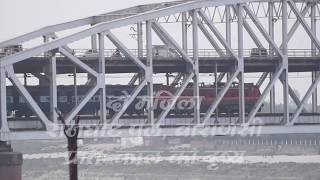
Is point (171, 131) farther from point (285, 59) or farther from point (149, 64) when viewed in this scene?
point (285, 59)

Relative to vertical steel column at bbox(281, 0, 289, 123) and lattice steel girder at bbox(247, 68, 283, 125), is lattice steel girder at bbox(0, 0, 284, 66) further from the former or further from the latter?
lattice steel girder at bbox(247, 68, 283, 125)

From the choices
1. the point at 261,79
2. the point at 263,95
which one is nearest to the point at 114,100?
the point at 263,95

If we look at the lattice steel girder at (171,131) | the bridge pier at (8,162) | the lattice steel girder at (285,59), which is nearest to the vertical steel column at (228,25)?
the lattice steel girder at (285,59)

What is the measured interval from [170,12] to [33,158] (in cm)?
8620

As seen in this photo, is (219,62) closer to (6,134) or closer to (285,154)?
(6,134)

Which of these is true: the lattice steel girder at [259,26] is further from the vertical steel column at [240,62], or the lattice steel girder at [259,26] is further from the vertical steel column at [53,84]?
the vertical steel column at [53,84]

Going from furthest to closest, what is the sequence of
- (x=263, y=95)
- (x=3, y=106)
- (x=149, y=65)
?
(x=263, y=95), (x=149, y=65), (x=3, y=106)

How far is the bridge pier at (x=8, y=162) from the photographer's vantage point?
5425 centimetres

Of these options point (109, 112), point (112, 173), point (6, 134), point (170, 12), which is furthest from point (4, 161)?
point (112, 173)

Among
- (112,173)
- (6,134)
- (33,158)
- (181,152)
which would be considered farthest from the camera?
A: (33,158)

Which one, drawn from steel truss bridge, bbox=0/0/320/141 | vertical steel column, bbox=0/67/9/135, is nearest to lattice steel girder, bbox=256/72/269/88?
steel truss bridge, bbox=0/0/320/141

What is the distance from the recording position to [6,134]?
50656 mm

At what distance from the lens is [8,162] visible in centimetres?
5478

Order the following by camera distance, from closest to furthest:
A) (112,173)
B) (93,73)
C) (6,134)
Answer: (6,134), (93,73), (112,173)
